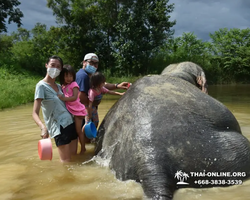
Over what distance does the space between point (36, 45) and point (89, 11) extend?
37.9 ft

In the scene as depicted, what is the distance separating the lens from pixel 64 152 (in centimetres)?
287

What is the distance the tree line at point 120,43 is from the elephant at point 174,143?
15366 millimetres

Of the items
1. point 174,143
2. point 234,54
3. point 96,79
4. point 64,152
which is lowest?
point 64,152

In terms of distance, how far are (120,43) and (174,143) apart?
1692 cm

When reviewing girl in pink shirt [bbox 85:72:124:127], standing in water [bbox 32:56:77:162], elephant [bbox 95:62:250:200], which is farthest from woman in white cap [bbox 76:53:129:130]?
elephant [bbox 95:62:250:200]

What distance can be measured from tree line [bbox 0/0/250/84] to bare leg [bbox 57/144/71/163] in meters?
14.8

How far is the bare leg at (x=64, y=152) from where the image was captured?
2844 millimetres

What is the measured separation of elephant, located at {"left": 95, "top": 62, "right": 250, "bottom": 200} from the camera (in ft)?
6.25

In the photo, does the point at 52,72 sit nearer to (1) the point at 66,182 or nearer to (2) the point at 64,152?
(2) the point at 64,152

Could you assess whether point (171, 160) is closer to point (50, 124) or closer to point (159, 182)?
point (159, 182)

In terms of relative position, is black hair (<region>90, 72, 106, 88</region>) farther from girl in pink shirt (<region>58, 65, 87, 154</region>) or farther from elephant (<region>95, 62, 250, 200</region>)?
elephant (<region>95, 62, 250, 200</region>)

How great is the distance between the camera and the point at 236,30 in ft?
91.9

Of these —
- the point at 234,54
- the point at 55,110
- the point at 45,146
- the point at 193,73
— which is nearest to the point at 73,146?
the point at 55,110

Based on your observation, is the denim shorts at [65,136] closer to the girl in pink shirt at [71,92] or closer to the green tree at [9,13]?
the girl in pink shirt at [71,92]
